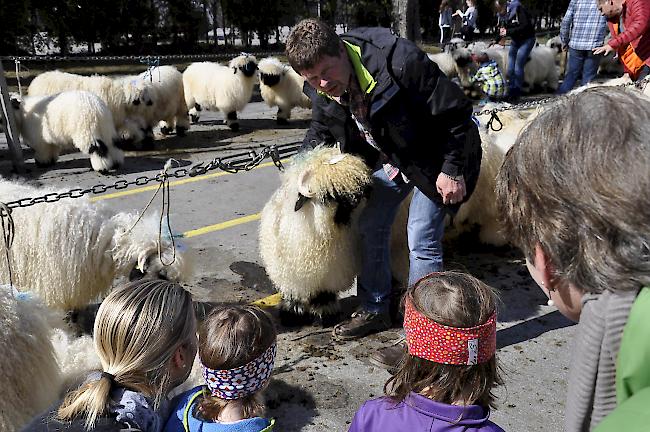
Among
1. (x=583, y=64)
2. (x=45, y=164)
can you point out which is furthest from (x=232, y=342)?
(x=583, y=64)

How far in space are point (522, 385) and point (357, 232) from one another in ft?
4.31

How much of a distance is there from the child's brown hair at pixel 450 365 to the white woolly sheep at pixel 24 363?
5.27 feet

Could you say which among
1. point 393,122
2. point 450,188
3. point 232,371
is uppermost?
point 393,122

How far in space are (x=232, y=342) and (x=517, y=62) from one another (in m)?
11.5

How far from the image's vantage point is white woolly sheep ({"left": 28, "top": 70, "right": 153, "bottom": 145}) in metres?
8.85

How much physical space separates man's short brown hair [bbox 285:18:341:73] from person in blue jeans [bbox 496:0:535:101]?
30.9 ft

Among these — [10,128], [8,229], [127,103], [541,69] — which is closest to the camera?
[8,229]

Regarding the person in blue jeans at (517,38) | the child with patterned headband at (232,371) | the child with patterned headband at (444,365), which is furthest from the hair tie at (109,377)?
the person in blue jeans at (517,38)

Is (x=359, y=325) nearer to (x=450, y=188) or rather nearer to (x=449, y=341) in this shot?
(x=450, y=188)

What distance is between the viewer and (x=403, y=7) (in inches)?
606

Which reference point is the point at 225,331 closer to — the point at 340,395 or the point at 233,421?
the point at 233,421

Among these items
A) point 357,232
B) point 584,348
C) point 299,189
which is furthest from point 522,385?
point 584,348

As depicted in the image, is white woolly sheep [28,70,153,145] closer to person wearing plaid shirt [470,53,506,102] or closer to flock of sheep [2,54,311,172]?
flock of sheep [2,54,311,172]

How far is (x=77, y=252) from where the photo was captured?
3619 millimetres
